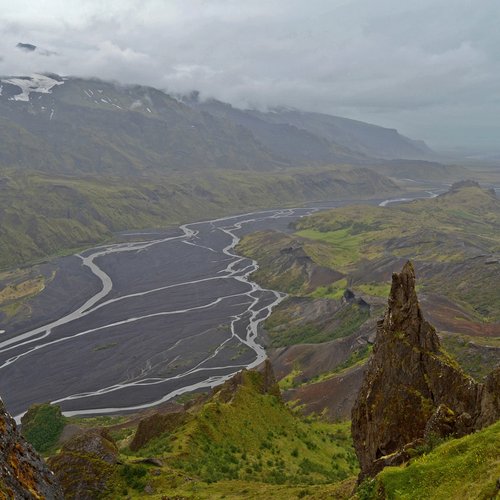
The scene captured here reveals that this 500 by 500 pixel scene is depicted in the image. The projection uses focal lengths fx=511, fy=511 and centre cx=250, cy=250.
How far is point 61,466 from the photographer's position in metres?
30.8

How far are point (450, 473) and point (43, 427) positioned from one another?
60.8 meters

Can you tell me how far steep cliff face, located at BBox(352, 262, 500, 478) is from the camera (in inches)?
1044

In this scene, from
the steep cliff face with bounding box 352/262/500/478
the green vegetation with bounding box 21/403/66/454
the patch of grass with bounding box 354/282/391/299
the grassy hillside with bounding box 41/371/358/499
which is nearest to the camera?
the steep cliff face with bounding box 352/262/500/478

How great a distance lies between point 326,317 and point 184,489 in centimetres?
9975

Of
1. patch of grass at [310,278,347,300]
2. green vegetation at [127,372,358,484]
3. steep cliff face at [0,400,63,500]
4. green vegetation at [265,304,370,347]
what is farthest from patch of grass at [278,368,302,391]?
steep cliff face at [0,400,63,500]

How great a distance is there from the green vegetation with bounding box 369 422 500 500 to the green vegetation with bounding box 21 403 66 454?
53.3 m

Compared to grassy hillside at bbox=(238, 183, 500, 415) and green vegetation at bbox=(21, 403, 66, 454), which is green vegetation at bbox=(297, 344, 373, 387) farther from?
green vegetation at bbox=(21, 403, 66, 454)

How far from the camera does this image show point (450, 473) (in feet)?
55.1

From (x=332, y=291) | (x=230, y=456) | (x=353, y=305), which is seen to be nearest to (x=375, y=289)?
(x=353, y=305)

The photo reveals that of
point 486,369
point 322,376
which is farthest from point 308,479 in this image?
point 322,376

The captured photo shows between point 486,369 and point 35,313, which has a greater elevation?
point 486,369

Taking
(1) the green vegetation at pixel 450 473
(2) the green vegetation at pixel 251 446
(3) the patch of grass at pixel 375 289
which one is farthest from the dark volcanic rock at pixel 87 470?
(3) the patch of grass at pixel 375 289

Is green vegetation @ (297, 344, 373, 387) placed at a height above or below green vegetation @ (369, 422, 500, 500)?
below

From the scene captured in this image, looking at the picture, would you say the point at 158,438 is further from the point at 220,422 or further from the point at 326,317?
the point at 326,317
